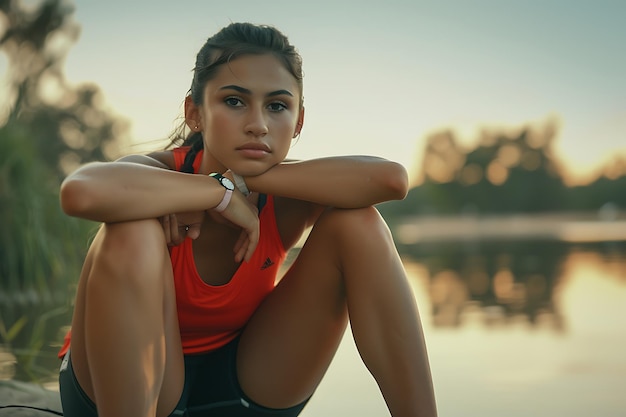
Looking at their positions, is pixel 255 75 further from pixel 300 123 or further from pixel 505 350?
pixel 505 350

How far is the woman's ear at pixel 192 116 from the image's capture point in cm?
149

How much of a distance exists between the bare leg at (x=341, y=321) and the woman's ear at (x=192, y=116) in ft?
1.14

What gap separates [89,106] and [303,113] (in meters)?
4.68

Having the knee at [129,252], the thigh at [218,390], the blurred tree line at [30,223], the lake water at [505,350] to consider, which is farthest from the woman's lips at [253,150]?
the blurred tree line at [30,223]

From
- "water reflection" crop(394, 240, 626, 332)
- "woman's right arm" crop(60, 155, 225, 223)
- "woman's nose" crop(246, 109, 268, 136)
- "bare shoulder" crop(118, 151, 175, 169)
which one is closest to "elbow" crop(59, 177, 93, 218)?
"woman's right arm" crop(60, 155, 225, 223)

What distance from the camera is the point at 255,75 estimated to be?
1354 millimetres

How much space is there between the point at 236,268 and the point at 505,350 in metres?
1.36

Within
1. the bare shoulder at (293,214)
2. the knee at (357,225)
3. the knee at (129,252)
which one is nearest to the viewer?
the knee at (129,252)

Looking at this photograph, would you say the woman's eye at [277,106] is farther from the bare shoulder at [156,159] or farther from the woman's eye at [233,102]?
the bare shoulder at [156,159]

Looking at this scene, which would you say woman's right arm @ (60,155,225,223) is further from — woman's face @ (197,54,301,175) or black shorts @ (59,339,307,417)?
black shorts @ (59,339,307,417)

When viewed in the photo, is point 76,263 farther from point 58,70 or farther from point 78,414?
point 78,414

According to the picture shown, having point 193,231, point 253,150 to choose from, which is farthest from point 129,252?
point 253,150

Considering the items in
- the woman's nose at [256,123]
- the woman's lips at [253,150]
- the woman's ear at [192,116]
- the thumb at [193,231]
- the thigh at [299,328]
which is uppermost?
the woman's ear at [192,116]

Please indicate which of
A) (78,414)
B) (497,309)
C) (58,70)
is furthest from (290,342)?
(58,70)
